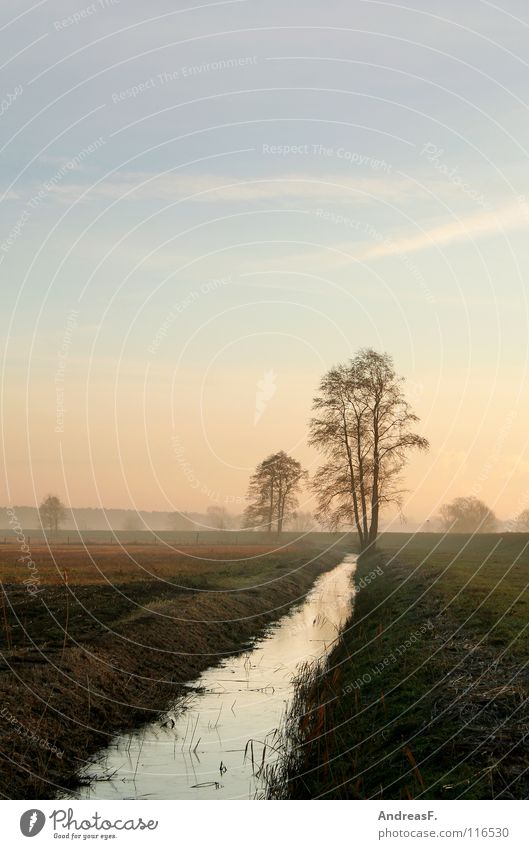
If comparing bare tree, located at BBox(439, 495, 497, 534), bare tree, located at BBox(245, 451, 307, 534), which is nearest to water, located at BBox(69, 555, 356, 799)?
bare tree, located at BBox(245, 451, 307, 534)

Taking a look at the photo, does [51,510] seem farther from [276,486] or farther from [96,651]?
[96,651]

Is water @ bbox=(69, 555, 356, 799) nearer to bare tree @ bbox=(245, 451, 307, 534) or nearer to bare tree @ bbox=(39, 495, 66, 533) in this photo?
bare tree @ bbox=(245, 451, 307, 534)

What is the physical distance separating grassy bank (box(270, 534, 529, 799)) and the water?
0.70m

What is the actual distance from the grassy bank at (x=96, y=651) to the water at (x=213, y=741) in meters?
0.58

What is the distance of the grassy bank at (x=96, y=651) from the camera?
14.5m

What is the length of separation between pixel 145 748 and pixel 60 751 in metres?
1.85

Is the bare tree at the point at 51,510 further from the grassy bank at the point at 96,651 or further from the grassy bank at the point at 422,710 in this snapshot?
the grassy bank at the point at 422,710

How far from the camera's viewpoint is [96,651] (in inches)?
803

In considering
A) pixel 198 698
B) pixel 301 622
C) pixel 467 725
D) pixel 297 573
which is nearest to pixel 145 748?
pixel 198 698

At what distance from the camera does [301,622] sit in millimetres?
32906

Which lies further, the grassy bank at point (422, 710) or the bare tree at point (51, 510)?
the bare tree at point (51, 510)

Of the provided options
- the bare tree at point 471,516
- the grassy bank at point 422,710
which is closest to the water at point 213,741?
the grassy bank at point 422,710

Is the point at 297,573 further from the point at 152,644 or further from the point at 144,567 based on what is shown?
the point at 152,644

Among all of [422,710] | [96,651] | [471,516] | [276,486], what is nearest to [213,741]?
[422,710]
